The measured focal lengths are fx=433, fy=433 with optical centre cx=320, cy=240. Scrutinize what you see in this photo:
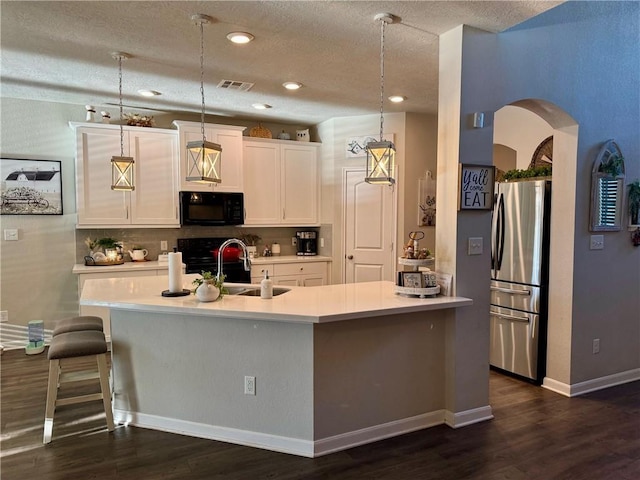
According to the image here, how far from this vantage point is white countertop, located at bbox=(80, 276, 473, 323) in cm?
248

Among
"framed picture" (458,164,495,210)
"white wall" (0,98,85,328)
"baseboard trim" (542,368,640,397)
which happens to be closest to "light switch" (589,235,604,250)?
"baseboard trim" (542,368,640,397)

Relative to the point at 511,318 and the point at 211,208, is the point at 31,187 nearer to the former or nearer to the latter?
the point at 211,208

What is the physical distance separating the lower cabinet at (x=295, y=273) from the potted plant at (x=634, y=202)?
327 cm

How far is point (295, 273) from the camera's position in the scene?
5488mm

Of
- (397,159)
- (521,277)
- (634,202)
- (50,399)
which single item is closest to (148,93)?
(397,159)

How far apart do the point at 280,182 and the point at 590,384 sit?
3.93m

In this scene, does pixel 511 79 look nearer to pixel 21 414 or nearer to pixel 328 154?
pixel 328 154

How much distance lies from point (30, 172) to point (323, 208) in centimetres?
337

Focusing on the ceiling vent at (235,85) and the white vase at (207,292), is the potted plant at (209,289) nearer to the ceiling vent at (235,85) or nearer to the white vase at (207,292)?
the white vase at (207,292)

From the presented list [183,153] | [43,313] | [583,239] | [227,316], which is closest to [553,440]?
[583,239]

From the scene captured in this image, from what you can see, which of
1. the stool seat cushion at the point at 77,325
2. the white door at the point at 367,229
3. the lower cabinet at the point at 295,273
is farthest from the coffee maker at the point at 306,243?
the stool seat cushion at the point at 77,325

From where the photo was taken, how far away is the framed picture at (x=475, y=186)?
289 cm

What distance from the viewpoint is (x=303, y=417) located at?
2602 mm

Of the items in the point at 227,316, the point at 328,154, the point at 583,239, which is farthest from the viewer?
the point at 328,154
